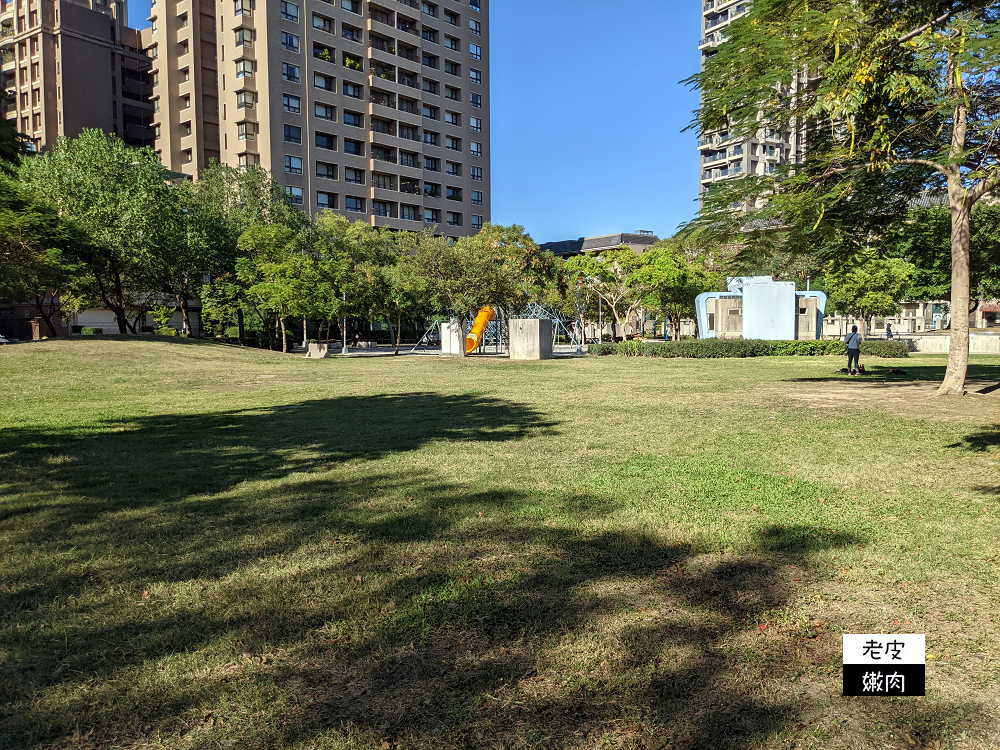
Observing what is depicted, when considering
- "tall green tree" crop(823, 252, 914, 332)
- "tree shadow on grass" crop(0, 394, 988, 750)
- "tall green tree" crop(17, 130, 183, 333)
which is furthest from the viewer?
"tall green tree" crop(823, 252, 914, 332)

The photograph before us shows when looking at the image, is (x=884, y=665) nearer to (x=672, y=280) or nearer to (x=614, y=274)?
(x=672, y=280)

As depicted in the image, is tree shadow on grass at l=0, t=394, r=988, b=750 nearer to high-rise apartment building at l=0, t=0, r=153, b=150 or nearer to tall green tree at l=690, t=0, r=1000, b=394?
tall green tree at l=690, t=0, r=1000, b=394

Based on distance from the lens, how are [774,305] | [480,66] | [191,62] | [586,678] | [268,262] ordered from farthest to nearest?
[480,66], [191,62], [774,305], [268,262], [586,678]

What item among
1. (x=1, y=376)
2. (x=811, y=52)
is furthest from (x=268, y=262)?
(x=811, y=52)

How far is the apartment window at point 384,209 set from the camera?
7325 cm

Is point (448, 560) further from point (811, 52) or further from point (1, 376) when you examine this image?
point (1, 376)

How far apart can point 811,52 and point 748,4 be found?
17.1 ft

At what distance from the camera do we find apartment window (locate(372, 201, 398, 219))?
240 feet

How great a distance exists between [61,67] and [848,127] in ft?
267

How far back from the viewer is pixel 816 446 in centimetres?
929

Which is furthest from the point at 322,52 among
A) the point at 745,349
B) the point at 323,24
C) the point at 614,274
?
the point at 745,349

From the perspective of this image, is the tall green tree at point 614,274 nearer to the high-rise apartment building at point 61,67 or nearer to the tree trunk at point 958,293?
the tree trunk at point 958,293

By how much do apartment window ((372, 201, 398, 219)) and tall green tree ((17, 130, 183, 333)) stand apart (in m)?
34.8

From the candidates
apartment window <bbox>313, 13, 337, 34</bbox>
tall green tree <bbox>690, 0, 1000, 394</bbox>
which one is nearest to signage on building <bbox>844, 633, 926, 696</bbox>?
tall green tree <bbox>690, 0, 1000, 394</bbox>
